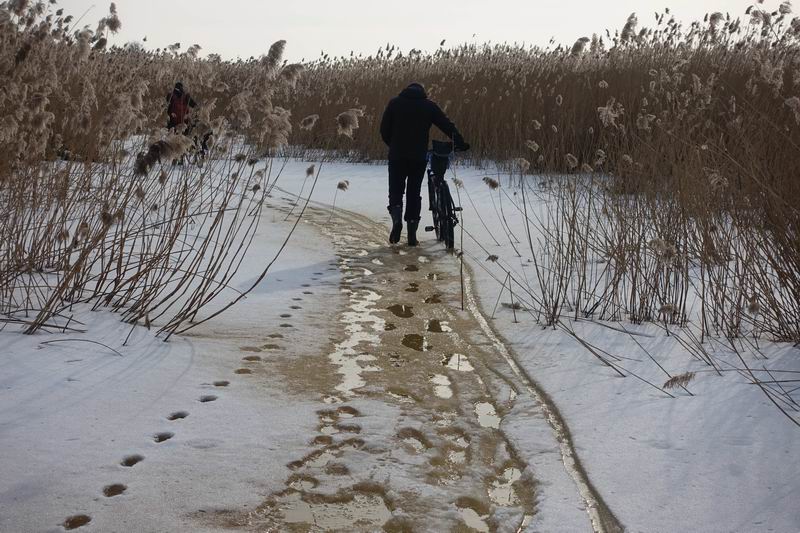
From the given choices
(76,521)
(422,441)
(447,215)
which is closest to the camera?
(76,521)

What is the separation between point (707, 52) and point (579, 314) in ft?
28.5

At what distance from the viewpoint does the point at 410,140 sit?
23.8ft

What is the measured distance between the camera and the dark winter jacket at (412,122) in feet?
23.7

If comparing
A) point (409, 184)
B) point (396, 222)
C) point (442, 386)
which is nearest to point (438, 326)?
point (442, 386)

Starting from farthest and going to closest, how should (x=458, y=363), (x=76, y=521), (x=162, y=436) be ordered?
(x=458, y=363) → (x=162, y=436) → (x=76, y=521)

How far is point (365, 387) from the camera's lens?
363cm

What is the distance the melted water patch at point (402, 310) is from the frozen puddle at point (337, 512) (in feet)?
7.86

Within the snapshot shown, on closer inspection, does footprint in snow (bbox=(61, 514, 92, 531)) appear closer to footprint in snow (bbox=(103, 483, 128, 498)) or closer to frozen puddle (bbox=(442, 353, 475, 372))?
footprint in snow (bbox=(103, 483, 128, 498))

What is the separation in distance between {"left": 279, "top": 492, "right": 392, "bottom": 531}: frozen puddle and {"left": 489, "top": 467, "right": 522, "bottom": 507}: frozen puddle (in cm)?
37

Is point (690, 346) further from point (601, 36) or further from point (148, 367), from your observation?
point (601, 36)

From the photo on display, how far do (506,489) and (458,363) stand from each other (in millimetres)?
1396

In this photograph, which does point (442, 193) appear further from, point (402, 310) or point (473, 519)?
point (473, 519)

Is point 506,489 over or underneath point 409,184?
underneath

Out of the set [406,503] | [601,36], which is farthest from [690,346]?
[601,36]
